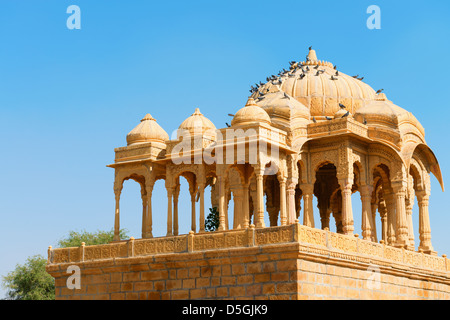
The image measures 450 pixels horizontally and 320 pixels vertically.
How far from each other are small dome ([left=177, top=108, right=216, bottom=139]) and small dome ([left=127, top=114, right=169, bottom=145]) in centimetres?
76

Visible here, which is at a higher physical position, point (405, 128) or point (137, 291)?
point (405, 128)

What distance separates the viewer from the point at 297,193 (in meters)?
32.5

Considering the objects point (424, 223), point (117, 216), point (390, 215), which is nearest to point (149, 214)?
point (117, 216)

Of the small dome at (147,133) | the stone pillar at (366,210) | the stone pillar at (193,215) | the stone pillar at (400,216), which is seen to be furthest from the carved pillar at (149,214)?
the stone pillar at (400,216)

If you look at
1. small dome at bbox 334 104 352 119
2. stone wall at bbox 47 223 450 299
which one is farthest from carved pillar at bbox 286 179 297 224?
stone wall at bbox 47 223 450 299

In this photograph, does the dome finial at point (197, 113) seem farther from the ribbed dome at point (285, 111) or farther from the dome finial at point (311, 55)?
the dome finial at point (311, 55)

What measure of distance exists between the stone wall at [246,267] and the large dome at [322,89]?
711cm

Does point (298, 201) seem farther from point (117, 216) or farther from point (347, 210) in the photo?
point (117, 216)

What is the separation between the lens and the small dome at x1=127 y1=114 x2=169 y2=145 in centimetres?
2795

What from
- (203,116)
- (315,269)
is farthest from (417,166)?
(315,269)

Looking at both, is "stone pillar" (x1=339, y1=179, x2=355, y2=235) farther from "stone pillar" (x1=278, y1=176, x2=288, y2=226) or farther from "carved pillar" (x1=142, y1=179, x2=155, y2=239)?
"carved pillar" (x1=142, y1=179, x2=155, y2=239)

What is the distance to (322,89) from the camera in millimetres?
29875
